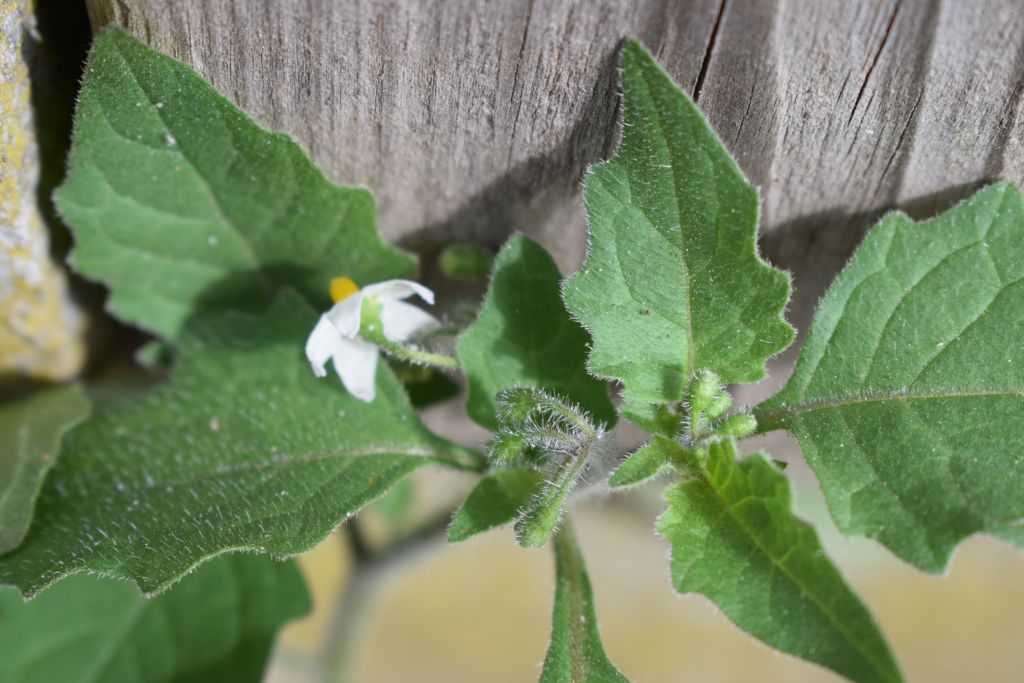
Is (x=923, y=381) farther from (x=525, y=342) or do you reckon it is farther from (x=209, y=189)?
(x=209, y=189)

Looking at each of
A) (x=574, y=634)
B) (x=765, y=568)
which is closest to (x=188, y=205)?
(x=574, y=634)

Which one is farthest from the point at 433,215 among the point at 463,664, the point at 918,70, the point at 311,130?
the point at 463,664

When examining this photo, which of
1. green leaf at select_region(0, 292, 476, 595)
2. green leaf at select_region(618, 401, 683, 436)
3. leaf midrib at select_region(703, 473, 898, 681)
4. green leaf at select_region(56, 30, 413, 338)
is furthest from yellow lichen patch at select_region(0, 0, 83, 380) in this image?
leaf midrib at select_region(703, 473, 898, 681)

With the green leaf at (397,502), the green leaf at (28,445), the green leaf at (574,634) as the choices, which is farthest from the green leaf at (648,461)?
the green leaf at (397,502)

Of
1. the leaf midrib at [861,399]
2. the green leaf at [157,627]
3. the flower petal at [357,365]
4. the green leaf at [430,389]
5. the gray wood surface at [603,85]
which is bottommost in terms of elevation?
the green leaf at [157,627]

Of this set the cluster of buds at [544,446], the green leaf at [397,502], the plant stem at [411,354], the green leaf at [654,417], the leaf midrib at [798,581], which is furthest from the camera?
the green leaf at [397,502]

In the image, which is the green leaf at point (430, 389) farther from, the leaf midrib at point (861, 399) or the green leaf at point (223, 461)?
the leaf midrib at point (861, 399)
